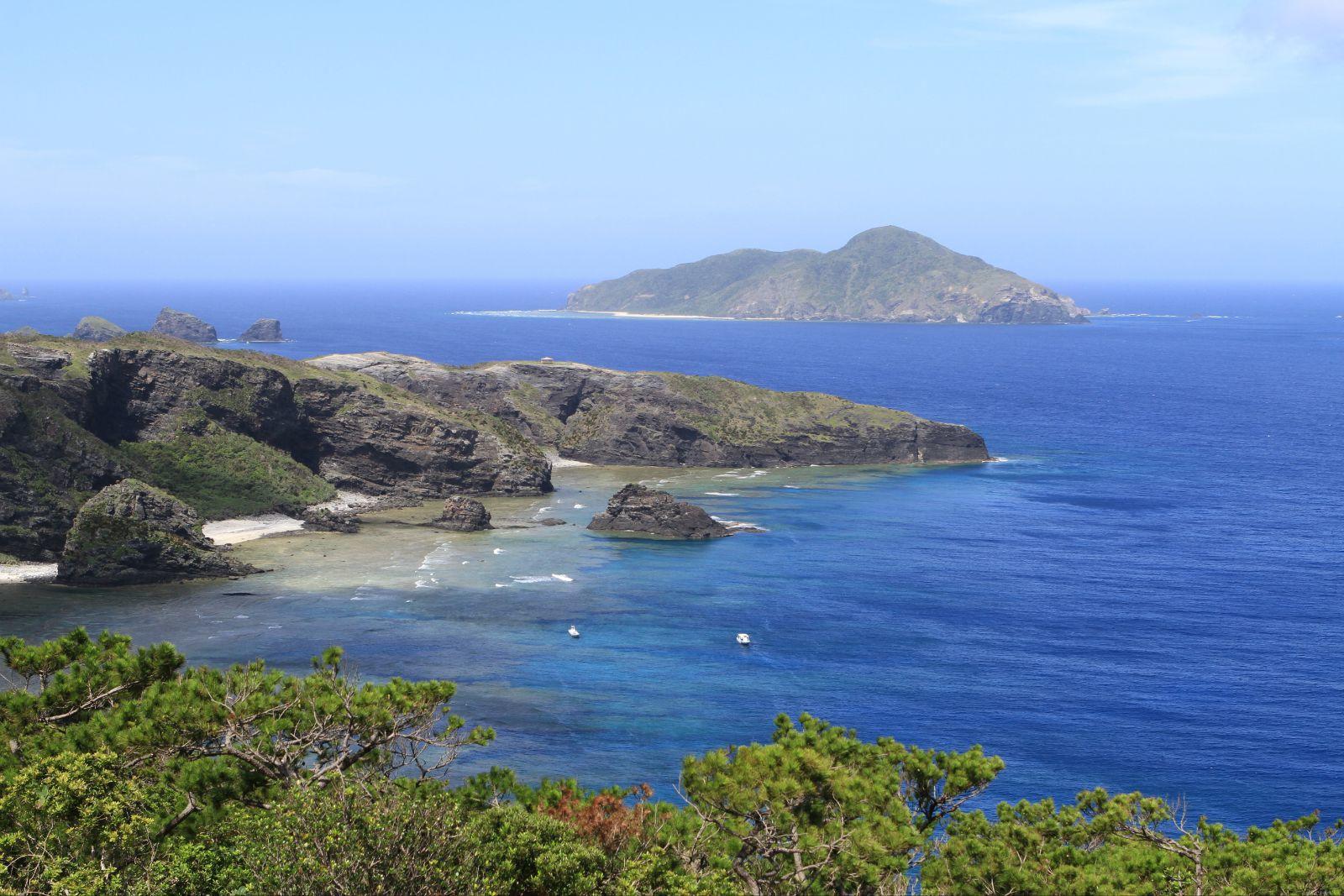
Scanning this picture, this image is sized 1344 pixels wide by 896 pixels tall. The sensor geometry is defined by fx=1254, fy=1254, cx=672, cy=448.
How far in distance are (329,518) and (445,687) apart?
9625cm

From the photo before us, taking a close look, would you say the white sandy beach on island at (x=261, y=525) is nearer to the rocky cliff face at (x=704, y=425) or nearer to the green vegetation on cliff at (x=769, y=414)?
the rocky cliff face at (x=704, y=425)

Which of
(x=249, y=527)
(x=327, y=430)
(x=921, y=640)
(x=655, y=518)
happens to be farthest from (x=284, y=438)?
(x=921, y=640)

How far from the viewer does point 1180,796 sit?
65375 mm

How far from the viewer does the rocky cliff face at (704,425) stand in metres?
183

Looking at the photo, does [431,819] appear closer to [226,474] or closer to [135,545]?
[135,545]

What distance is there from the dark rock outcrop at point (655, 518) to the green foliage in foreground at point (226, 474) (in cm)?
3486

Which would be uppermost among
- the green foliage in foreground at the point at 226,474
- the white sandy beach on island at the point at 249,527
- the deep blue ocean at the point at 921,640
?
the green foliage in foreground at the point at 226,474

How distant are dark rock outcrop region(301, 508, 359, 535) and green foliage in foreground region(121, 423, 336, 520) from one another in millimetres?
5364

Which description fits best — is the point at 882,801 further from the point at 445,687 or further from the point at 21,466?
the point at 21,466

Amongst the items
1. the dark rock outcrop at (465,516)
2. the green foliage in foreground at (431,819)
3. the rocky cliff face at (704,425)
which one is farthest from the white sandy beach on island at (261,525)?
the green foliage in foreground at (431,819)

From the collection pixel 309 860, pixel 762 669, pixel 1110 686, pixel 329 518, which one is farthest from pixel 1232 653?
pixel 329 518

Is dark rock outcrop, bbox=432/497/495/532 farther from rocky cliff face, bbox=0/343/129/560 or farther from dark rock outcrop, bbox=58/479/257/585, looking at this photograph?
rocky cliff face, bbox=0/343/129/560

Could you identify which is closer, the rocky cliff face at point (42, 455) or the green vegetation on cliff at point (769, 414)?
the rocky cliff face at point (42, 455)

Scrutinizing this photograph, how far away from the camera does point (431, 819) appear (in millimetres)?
30875
